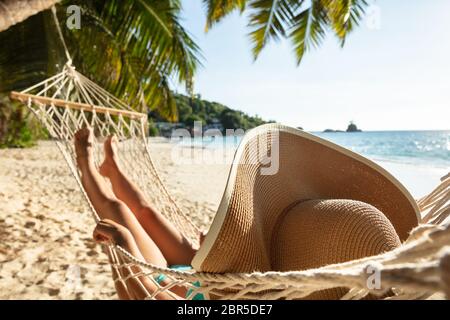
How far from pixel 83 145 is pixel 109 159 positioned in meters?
0.12

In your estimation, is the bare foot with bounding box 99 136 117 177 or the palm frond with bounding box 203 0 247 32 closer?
the bare foot with bounding box 99 136 117 177

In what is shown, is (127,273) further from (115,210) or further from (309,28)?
(309,28)

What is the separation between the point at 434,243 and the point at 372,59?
2372 centimetres

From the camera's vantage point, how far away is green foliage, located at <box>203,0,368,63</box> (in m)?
3.77

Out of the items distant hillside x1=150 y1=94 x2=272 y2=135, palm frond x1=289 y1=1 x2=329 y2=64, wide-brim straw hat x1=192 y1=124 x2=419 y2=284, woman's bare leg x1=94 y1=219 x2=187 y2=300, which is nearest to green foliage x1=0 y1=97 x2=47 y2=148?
palm frond x1=289 y1=1 x2=329 y2=64

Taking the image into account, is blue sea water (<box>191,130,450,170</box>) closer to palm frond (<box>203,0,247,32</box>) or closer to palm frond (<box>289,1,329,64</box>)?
palm frond (<box>203,0,247,32</box>)

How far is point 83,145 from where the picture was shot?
4.70 feet

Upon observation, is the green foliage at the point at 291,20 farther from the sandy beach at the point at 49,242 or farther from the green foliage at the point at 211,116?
the green foliage at the point at 211,116

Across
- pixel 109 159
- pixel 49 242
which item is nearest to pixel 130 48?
pixel 49 242

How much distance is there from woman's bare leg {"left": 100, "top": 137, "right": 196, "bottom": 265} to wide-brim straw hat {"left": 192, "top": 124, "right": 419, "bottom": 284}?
0.57 meters

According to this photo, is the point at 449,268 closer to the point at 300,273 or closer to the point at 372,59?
A: the point at 300,273

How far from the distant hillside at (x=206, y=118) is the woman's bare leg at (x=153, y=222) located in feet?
57.8

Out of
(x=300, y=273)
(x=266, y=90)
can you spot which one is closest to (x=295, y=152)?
(x=300, y=273)
